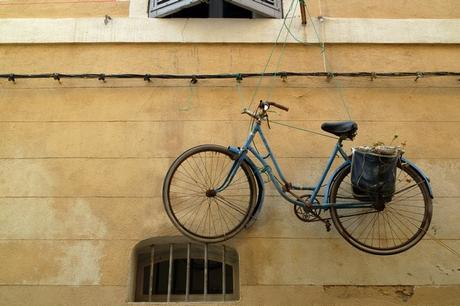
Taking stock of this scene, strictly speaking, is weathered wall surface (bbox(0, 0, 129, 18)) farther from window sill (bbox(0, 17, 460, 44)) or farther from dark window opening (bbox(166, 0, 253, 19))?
Result: dark window opening (bbox(166, 0, 253, 19))

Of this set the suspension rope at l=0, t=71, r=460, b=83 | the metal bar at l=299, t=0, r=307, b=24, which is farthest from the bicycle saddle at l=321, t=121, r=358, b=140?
the metal bar at l=299, t=0, r=307, b=24

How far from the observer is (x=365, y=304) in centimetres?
336

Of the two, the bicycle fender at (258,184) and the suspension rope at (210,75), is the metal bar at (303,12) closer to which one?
the suspension rope at (210,75)

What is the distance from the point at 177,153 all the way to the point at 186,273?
3.85 feet

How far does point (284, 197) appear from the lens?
3352 millimetres

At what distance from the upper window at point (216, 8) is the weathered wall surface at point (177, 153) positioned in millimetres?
416

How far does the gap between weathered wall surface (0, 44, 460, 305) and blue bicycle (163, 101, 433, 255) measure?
18cm

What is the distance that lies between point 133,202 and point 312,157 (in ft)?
6.02

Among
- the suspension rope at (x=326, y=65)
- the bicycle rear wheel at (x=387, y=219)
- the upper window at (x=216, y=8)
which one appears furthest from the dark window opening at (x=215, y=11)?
the bicycle rear wheel at (x=387, y=219)

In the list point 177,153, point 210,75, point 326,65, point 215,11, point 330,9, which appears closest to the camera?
point 177,153

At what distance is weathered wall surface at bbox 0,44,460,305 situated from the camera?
11.3 feet

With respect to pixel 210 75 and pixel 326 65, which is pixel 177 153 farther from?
pixel 326 65

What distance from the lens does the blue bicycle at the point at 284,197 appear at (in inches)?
127

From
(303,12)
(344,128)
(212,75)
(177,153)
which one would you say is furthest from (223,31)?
(344,128)
